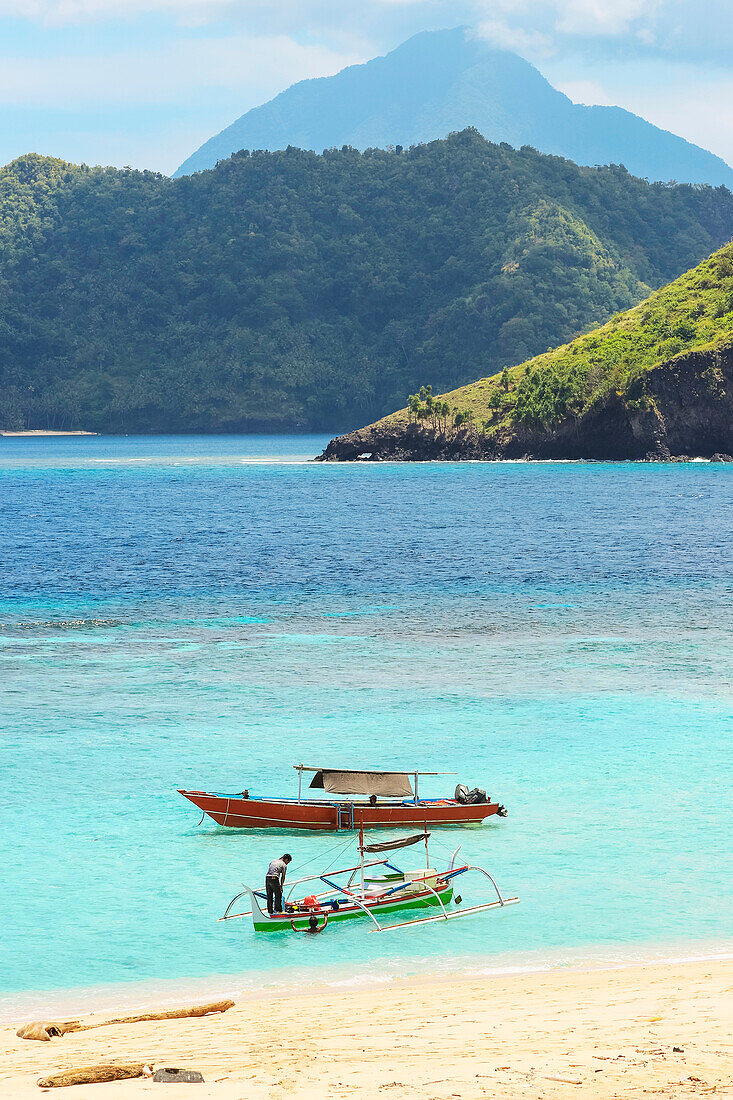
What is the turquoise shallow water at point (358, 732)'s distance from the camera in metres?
21.3

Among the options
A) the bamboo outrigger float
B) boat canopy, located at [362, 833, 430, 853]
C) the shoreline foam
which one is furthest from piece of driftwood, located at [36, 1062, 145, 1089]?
boat canopy, located at [362, 833, 430, 853]

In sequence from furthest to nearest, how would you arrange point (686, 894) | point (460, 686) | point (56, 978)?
point (460, 686) < point (686, 894) < point (56, 978)

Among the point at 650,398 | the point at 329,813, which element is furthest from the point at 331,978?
the point at 650,398

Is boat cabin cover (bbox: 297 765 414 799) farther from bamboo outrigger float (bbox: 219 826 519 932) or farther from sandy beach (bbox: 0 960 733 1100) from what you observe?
sandy beach (bbox: 0 960 733 1100)

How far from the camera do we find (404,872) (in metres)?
23.4

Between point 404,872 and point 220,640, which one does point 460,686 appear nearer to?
point 220,640

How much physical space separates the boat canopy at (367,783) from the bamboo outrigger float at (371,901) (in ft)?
6.47

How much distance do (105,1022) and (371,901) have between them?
614cm

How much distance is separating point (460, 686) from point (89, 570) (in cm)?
3916

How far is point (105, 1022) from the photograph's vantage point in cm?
1720

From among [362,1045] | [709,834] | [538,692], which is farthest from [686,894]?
[538,692]

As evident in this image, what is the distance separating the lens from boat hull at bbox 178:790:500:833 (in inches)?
1020

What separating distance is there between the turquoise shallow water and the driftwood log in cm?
184

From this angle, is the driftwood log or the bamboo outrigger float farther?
the bamboo outrigger float
